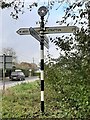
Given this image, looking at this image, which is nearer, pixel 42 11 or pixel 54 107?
pixel 42 11

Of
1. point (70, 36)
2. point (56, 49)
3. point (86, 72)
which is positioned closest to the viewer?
point (86, 72)

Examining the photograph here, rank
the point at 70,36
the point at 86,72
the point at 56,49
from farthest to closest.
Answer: the point at 56,49
the point at 70,36
the point at 86,72

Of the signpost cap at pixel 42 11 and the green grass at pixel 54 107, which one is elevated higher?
the signpost cap at pixel 42 11

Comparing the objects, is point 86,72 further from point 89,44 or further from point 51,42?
point 51,42

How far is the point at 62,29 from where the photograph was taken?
716cm

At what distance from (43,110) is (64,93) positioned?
1.98ft

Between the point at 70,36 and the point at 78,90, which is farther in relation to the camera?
the point at 70,36

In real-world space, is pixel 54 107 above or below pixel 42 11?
below

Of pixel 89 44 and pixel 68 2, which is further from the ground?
pixel 68 2

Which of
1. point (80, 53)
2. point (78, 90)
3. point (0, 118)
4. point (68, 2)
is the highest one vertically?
point (68, 2)

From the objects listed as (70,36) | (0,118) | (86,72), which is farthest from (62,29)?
(0,118)

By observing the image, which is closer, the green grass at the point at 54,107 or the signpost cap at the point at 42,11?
the green grass at the point at 54,107

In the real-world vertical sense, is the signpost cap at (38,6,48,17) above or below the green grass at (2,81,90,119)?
above

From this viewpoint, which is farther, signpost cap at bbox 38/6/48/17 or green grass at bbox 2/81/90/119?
signpost cap at bbox 38/6/48/17
